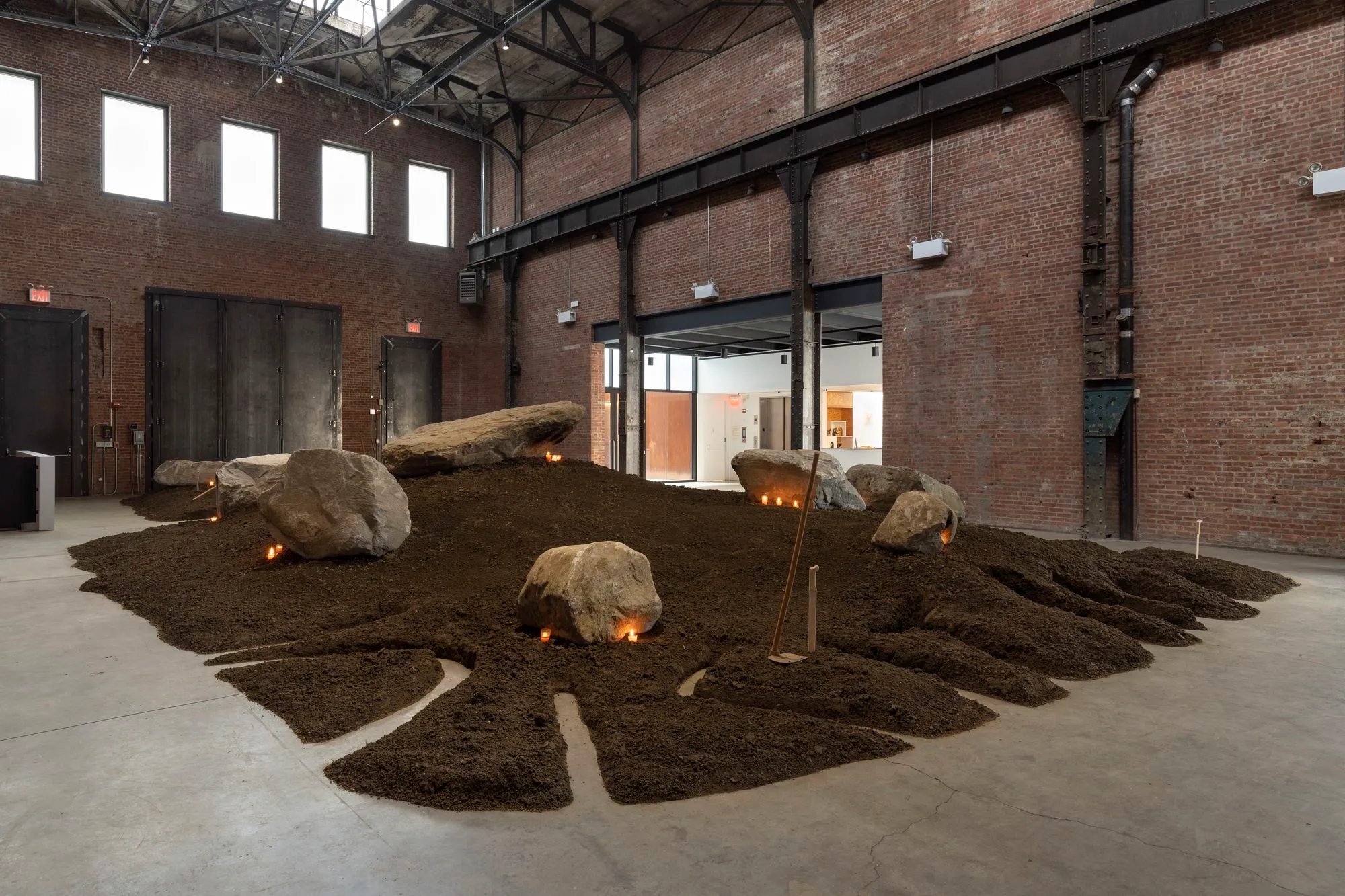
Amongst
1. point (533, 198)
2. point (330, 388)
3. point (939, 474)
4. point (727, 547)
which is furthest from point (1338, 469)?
point (330, 388)

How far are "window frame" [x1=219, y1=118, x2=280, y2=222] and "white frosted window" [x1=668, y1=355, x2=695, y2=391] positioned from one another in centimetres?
1102

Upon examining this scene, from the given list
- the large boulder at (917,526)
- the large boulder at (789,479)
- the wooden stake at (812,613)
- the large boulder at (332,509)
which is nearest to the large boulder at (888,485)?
the large boulder at (789,479)

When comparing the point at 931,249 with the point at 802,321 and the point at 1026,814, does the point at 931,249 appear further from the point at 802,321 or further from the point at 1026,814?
the point at 1026,814

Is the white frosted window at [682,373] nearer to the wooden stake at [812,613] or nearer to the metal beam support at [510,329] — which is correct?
the metal beam support at [510,329]

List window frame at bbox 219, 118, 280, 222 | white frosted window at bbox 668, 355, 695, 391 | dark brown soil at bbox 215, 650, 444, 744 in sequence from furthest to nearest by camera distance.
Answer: white frosted window at bbox 668, 355, 695, 391 < window frame at bbox 219, 118, 280, 222 < dark brown soil at bbox 215, 650, 444, 744

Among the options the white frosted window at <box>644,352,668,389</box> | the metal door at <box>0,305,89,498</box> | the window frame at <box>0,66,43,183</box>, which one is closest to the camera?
the metal door at <box>0,305,89,498</box>

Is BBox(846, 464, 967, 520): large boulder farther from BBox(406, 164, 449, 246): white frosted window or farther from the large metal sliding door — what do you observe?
BBox(406, 164, 449, 246): white frosted window

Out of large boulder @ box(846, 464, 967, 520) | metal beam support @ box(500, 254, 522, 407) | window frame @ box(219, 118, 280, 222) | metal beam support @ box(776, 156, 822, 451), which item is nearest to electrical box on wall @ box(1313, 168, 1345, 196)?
large boulder @ box(846, 464, 967, 520)

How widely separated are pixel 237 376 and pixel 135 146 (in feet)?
17.4

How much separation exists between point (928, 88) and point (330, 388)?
49.9ft

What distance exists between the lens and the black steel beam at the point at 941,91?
9.77 metres

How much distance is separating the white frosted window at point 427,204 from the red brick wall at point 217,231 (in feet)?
0.91

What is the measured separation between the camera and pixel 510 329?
20922 mm

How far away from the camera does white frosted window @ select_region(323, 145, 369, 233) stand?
19234mm
